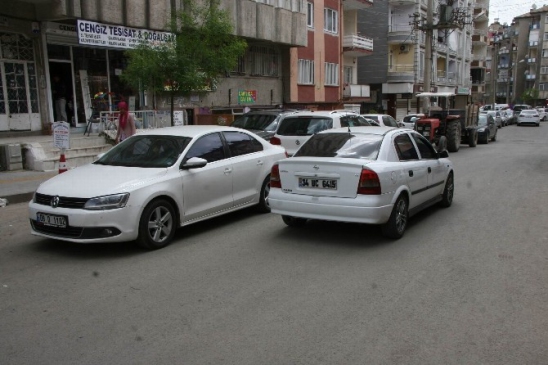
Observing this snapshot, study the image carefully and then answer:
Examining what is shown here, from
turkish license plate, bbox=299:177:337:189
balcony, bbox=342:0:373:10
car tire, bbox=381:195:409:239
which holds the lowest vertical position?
car tire, bbox=381:195:409:239

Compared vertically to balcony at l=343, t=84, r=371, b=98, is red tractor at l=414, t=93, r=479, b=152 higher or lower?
lower

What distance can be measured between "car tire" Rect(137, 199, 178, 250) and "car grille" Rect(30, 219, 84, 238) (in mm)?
731

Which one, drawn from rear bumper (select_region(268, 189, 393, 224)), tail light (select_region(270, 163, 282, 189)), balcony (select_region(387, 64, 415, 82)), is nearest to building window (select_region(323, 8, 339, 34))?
balcony (select_region(387, 64, 415, 82))

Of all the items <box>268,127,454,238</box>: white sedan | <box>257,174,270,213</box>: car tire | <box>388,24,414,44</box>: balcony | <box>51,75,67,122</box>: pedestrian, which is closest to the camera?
<box>268,127,454,238</box>: white sedan

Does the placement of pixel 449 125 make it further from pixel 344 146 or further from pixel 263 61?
pixel 344 146

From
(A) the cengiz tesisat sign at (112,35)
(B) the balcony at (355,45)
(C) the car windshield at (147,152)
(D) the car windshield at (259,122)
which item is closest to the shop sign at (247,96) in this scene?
(A) the cengiz tesisat sign at (112,35)

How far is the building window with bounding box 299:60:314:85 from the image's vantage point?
29.7 metres

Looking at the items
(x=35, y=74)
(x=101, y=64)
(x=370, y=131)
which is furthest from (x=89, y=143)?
(x=370, y=131)

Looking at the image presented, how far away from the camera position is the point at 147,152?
290 inches

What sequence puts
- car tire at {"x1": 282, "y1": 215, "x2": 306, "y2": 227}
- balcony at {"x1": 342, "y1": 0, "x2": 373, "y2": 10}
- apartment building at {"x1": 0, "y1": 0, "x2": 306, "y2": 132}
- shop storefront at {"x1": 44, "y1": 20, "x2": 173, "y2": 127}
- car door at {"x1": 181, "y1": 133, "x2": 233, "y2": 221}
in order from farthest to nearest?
balcony at {"x1": 342, "y1": 0, "x2": 373, "y2": 10}
shop storefront at {"x1": 44, "y1": 20, "x2": 173, "y2": 127}
apartment building at {"x1": 0, "y1": 0, "x2": 306, "y2": 132}
car tire at {"x1": 282, "y1": 215, "x2": 306, "y2": 227}
car door at {"x1": 181, "y1": 133, "x2": 233, "y2": 221}

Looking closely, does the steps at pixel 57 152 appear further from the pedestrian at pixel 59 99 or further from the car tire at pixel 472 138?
the car tire at pixel 472 138

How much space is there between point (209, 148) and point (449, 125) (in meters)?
15.8

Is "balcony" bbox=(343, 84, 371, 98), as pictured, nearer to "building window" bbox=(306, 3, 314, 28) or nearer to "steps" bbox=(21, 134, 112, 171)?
"building window" bbox=(306, 3, 314, 28)

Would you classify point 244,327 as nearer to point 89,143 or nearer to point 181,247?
point 181,247
